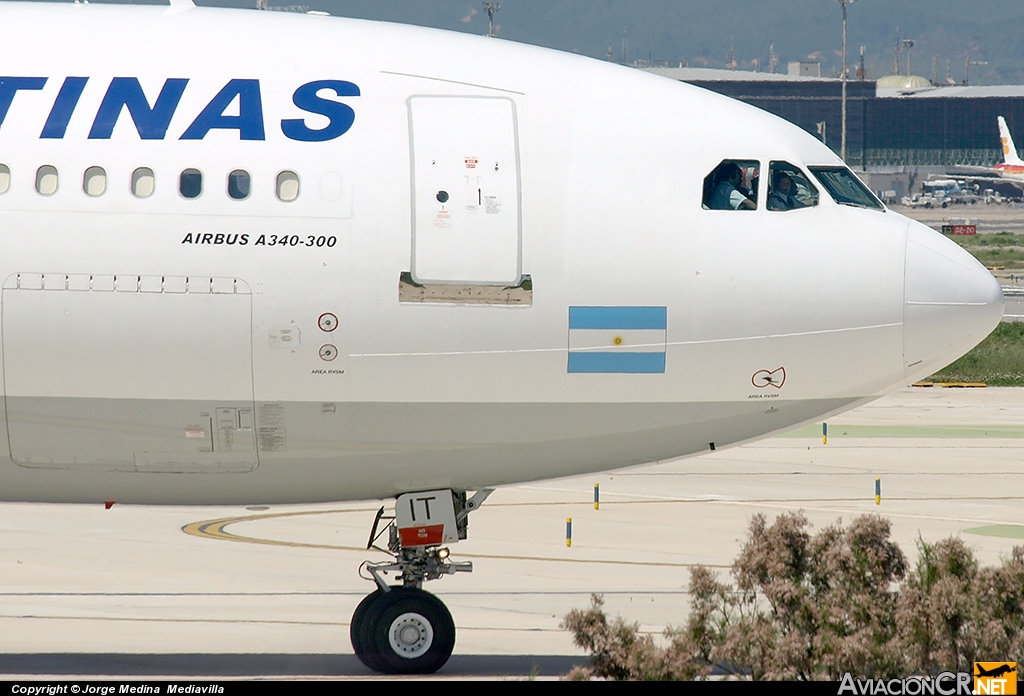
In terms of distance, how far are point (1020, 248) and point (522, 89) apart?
94785 mm

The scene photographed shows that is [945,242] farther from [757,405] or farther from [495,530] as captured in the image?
[495,530]

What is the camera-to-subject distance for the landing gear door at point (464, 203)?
1284 cm

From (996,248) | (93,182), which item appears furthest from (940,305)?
(996,248)

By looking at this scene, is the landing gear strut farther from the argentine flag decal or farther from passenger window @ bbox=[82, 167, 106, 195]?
passenger window @ bbox=[82, 167, 106, 195]

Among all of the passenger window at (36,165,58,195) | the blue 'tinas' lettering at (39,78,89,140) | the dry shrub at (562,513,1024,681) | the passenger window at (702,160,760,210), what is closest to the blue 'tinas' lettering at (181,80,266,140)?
the blue 'tinas' lettering at (39,78,89,140)

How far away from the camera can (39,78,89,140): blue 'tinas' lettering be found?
12.8m

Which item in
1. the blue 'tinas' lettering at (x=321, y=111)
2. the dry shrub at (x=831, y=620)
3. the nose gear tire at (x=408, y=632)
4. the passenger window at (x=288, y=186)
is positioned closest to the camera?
the dry shrub at (x=831, y=620)

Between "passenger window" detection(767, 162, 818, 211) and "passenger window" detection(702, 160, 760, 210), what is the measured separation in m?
0.15

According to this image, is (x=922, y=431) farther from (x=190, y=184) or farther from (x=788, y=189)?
(x=190, y=184)

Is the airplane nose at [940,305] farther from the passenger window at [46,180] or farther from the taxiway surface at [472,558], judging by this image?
the passenger window at [46,180]

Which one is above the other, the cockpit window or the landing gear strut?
the cockpit window

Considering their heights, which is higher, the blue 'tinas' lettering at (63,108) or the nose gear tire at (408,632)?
the blue 'tinas' lettering at (63,108)

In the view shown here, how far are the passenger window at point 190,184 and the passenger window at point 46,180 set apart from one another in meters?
1.09

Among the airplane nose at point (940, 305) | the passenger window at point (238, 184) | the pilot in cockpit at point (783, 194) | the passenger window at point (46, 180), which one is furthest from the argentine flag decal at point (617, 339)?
the passenger window at point (46, 180)
